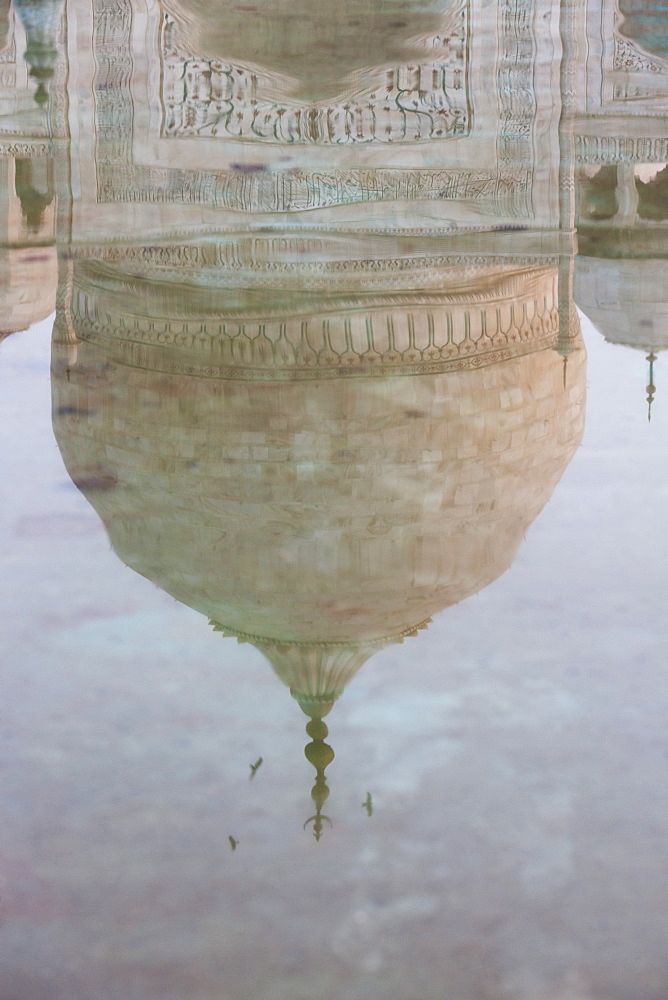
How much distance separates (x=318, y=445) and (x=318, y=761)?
3.14 ft

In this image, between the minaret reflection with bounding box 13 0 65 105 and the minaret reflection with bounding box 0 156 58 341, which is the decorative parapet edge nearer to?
the minaret reflection with bounding box 0 156 58 341

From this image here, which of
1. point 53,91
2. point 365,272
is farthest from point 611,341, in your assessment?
point 53,91

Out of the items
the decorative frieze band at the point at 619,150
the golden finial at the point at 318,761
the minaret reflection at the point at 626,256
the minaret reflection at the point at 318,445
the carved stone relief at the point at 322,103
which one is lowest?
the golden finial at the point at 318,761

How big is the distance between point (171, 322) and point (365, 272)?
535 mm

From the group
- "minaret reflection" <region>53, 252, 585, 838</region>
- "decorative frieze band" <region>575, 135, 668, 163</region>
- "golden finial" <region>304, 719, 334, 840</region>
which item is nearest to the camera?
"golden finial" <region>304, 719, 334, 840</region>

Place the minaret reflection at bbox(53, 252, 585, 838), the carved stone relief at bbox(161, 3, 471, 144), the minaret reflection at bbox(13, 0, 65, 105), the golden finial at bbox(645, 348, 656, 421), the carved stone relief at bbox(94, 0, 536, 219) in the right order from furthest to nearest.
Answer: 1. the minaret reflection at bbox(13, 0, 65, 105)
2. the carved stone relief at bbox(161, 3, 471, 144)
3. the carved stone relief at bbox(94, 0, 536, 219)
4. the golden finial at bbox(645, 348, 656, 421)
5. the minaret reflection at bbox(53, 252, 585, 838)

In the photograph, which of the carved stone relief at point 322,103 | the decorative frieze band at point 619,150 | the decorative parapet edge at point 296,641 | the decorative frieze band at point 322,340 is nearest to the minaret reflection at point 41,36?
the carved stone relief at point 322,103

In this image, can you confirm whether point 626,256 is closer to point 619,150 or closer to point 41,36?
point 619,150

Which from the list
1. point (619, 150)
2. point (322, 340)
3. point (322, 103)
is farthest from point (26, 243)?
point (322, 103)

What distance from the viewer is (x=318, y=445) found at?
7.80 ft

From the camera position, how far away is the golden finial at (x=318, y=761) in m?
1.39

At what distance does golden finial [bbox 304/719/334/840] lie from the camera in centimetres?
139

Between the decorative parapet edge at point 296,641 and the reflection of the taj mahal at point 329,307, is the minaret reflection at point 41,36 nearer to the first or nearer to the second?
the reflection of the taj mahal at point 329,307

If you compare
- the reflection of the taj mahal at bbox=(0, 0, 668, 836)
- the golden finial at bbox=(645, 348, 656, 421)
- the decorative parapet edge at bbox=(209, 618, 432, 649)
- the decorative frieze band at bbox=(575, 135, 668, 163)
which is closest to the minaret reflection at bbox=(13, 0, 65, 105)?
the reflection of the taj mahal at bbox=(0, 0, 668, 836)
